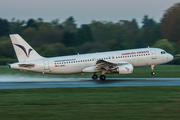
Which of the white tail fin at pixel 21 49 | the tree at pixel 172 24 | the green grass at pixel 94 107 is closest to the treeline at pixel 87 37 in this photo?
the tree at pixel 172 24

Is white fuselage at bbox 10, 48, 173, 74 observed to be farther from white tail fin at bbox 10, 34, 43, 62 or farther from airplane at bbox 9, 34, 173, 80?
white tail fin at bbox 10, 34, 43, 62

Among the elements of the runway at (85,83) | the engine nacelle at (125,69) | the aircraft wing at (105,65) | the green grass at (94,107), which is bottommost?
the green grass at (94,107)

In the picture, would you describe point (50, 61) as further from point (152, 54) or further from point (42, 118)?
point (42, 118)

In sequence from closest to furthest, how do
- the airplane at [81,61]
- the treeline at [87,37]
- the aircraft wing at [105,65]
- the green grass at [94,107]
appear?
the green grass at [94,107] → the aircraft wing at [105,65] → the airplane at [81,61] → the treeline at [87,37]

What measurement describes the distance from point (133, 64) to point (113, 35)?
95235mm

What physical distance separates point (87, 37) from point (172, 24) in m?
35.3

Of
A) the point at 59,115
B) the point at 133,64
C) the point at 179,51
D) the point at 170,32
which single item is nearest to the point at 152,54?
the point at 133,64

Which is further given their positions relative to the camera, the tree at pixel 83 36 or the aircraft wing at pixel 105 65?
the tree at pixel 83 36

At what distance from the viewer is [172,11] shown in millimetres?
107375

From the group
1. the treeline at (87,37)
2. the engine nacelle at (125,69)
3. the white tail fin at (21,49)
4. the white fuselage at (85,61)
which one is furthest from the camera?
the treeline at (87,37)

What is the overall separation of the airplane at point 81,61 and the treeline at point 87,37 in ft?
121

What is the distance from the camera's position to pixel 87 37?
112188mm

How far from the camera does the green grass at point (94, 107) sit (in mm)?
12852

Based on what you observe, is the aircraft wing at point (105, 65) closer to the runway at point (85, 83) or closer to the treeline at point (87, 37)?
the runway at point (85, 83)
